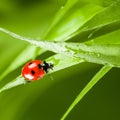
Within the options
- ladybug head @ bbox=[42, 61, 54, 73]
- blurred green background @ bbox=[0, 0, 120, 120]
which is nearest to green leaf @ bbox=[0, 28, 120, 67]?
ladybug head @ bbox=[42, 61, 54, 73]

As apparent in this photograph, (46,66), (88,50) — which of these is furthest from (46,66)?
(88,50)

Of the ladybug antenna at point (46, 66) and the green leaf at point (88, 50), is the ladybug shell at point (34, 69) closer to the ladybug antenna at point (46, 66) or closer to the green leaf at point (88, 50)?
the ladybug antenna at point (46, 66)

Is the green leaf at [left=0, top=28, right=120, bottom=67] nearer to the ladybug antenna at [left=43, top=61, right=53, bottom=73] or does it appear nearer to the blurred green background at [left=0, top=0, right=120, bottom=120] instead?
the ladybug antenna at [left=43, top=61, right=53, bottom=73]

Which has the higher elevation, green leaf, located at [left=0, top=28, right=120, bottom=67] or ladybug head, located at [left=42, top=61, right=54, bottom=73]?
green leaf, located at [left=0, top=28, right=120, bottom=67]

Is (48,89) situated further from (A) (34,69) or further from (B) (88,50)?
(B) (88,50)

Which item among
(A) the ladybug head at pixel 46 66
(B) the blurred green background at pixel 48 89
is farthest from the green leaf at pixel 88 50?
(B) the blurred green background at pixel 48 89

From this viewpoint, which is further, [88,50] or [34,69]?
[34,69]

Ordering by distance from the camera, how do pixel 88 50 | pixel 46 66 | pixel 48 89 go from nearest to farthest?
pixel 88 50
pixel 46 66
pixel 48 89

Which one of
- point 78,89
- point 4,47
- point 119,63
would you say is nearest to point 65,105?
point 78,89
